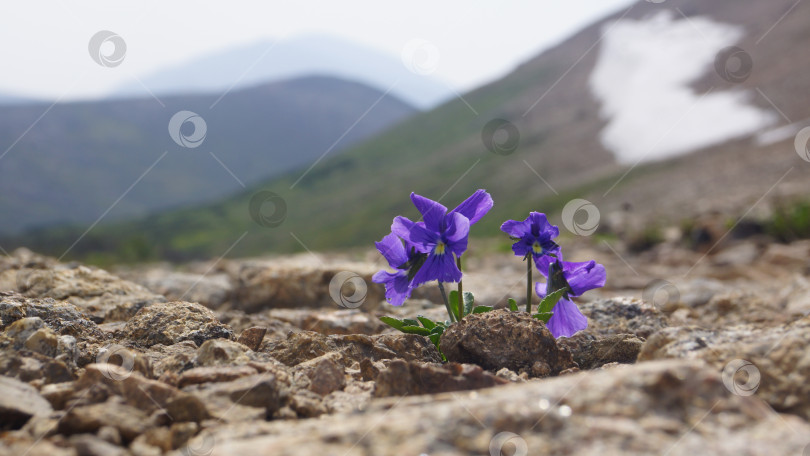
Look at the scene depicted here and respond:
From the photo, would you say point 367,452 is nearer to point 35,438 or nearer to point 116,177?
point 35,438

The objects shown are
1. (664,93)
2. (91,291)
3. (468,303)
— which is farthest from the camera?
(664,93)

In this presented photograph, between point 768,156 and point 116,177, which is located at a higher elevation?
point 116,177

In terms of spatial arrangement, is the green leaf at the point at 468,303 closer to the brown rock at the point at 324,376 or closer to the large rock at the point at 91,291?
the brown rock at the point at 324,376

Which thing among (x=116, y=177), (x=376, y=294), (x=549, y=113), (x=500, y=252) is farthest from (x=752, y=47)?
(x=116, y=177)

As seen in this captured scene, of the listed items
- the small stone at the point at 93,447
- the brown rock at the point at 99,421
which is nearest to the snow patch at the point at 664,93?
the brown rock at the point at 99,421

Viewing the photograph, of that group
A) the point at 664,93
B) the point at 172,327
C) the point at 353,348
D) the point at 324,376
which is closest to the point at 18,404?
the point at 324,376

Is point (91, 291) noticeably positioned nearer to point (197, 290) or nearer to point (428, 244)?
point (197, 290)

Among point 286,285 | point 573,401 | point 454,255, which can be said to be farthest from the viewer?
point 286,285
